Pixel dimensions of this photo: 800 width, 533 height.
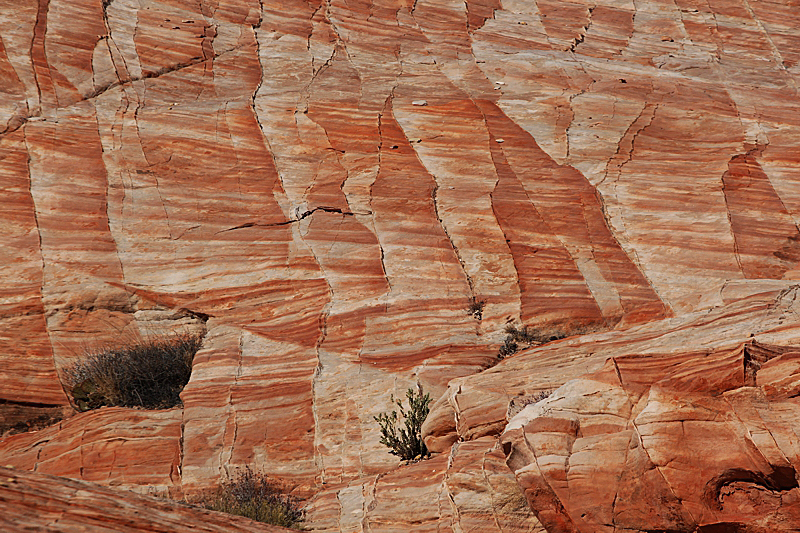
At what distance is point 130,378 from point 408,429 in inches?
144

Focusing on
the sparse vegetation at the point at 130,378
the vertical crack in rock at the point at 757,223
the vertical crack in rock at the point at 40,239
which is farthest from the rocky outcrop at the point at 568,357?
the vertical crack in rock at the point at 40,239

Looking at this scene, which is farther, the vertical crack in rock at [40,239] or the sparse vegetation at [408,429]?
the vertical crack in rock at [40,239]

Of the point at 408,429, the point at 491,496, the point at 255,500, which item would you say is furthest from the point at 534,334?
the point at 255,500

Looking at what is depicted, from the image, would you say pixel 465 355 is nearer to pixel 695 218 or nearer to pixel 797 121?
pixel 695 218

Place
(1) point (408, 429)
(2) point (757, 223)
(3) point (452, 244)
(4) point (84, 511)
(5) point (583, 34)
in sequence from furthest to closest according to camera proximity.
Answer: (5) point (583, 34) → (2) point (757, 223) → (3) point (452, 244) → (1) point (408, 429) → (4) point (84, 511)

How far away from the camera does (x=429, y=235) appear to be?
1209 cm

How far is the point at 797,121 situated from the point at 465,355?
28.6 feet

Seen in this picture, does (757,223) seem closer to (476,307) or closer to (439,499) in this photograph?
(476,307)

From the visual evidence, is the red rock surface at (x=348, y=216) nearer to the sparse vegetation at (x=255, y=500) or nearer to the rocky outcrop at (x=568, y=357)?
the rocky outcrop at (x=568, y=357)

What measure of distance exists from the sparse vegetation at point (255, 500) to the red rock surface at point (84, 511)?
182 centimetres

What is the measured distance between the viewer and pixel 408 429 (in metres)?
8.71

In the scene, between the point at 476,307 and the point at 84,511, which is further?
the point at 476,307

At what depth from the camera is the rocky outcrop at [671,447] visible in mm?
5691

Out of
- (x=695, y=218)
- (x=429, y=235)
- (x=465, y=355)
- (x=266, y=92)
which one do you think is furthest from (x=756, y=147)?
(x=266, y=92)
